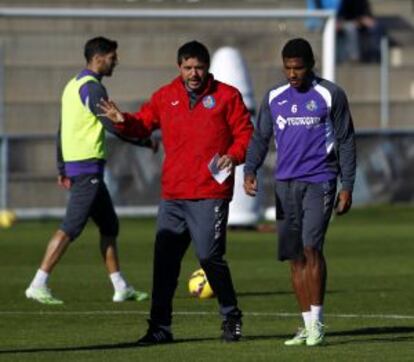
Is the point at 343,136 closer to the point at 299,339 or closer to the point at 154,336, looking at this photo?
the point at 299,339

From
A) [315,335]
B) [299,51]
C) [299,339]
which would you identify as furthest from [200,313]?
[299,51]

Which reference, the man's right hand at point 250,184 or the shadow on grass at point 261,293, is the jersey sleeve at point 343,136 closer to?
the man's right hand at point 250,184

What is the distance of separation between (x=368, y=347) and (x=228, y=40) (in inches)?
658

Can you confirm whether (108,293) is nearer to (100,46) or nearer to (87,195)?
(87,195)

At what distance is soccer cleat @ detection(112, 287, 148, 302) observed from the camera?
53.2 ft

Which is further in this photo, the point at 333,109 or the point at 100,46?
the point at 100,46

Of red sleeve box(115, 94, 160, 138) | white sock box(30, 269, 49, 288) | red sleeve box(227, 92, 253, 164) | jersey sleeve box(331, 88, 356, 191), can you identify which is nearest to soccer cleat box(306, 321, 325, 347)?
jersey sleeve box(331, 88, 356, 191)

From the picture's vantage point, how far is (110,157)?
28031 mm

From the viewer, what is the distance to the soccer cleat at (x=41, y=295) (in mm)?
15953

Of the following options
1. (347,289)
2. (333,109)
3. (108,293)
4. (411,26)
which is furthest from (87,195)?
(411,26)

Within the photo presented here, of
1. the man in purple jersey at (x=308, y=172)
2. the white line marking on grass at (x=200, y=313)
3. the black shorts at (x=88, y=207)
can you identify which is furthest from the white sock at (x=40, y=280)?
the man in purple jersey at (x=308, y=172)

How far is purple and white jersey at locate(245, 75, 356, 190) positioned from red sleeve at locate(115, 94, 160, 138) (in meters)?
0.90

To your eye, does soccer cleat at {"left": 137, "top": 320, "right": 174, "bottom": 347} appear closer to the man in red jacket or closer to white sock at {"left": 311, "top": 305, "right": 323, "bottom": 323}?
the man in red jacket

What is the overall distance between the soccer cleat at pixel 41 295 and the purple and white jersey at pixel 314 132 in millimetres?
3951
